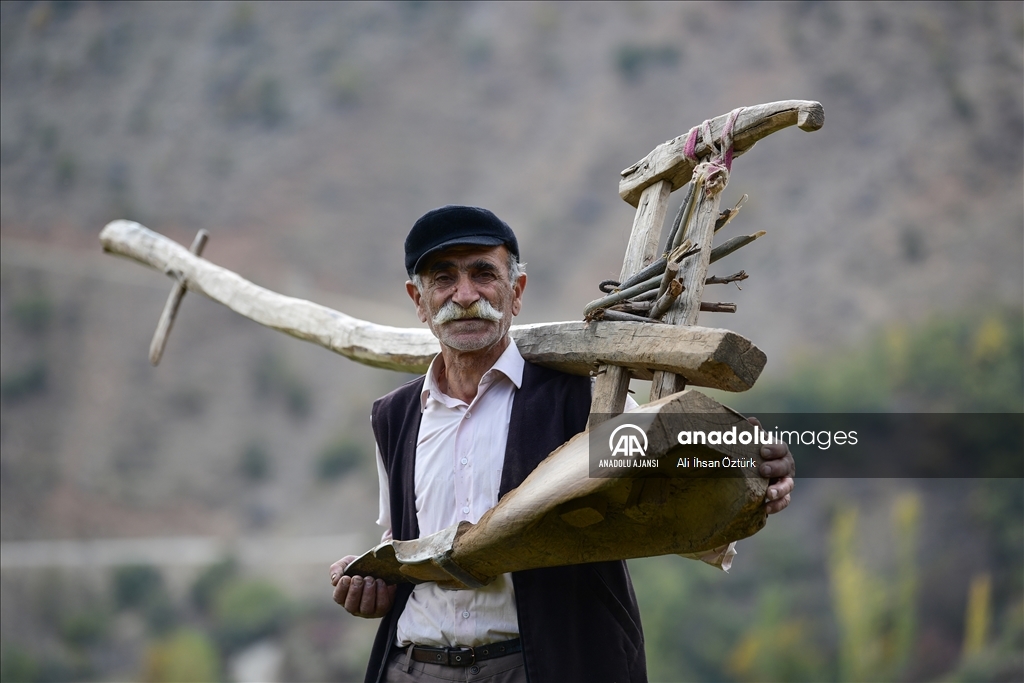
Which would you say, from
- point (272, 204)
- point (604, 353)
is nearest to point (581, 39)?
point (272, 204)

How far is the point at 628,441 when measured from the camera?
148cm

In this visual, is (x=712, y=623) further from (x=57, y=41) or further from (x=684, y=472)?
(x=57, y=41)

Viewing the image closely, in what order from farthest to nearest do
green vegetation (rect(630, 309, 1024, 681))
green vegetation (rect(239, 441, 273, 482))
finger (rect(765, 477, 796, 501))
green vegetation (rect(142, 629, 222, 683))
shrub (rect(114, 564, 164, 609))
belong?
green vegetation (rect(239, 441, 273, 482)) → shrub (rect(114, 564, 164, 609)) → green vegetation (rect(142, 629, 222, 683)) → green vegetation (rect(630, 309, 1024, 681)) → finger (rect(765, 477, 796, 501))

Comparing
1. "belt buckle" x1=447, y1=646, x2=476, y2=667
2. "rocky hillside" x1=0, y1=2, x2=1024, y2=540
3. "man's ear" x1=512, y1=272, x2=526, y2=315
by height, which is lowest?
"belt buckle" x1=447, y1=646, x2=476, y2=667

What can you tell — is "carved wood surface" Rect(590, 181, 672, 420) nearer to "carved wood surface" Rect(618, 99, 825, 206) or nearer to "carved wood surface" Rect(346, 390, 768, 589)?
"carved wood surface" Rect(618, 99, 825, 206)

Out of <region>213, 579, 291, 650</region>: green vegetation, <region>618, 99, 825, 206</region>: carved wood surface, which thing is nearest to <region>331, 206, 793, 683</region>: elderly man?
<region>618, 99, 825, 206</region>: carved wood surface

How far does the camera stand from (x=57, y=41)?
23.9m

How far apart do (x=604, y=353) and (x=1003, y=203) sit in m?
21.2

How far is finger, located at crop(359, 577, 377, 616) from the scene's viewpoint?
6.33 ft

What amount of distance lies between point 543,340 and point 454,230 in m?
→ 0.31

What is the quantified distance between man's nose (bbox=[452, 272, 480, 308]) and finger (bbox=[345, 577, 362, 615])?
64cm

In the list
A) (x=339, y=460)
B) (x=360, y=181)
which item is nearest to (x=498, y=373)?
(x=339, y=460)

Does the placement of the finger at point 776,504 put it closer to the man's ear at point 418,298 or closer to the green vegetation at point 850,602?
the man's ear at point 418,298

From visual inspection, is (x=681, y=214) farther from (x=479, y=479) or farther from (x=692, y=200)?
(x=479, y=479)
